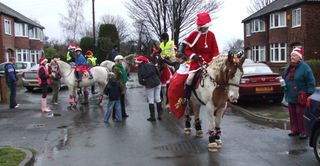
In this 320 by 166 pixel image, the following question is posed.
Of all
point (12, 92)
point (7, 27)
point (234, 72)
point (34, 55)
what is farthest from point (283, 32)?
point (234, 72)

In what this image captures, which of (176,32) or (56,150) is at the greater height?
(176,32)

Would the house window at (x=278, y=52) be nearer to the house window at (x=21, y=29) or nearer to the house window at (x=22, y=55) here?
the house window at (x=22, y=55)

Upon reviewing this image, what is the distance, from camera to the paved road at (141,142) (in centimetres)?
801

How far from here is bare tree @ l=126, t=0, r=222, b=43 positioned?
39.2m

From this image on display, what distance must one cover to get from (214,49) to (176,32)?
30390 mm

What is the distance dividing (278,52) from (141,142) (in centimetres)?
3744

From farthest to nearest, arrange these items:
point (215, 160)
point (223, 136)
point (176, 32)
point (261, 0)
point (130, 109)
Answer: point (261, 0) < point (176, 32) < point (130, 109) < point (223, 136) < point (215, 160)

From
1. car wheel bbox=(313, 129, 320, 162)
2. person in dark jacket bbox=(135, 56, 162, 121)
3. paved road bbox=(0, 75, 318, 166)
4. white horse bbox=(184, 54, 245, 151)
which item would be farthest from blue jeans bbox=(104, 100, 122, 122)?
car wheel bbox=(313, 129, 320, 162)

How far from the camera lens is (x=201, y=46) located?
30.7 ft

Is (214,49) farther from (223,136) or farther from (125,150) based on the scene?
(125,150)

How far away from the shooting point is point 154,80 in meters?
12.6

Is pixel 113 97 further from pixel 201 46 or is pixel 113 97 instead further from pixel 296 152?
pixel 296 152

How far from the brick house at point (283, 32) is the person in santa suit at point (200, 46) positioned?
31389 millimetres

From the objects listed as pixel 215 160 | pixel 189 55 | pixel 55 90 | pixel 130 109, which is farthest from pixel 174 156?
pixel 55 90
